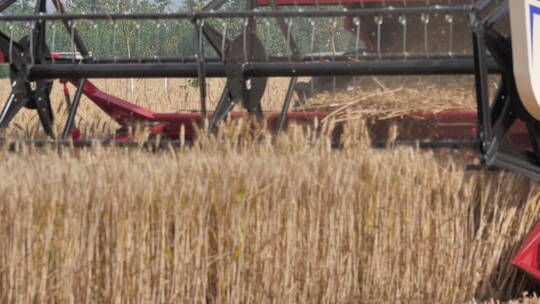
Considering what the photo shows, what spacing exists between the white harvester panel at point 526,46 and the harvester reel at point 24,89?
114 inches

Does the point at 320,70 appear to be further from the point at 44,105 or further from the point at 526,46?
the point at 44,105

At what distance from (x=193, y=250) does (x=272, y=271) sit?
361 millimetres

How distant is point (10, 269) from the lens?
3641 mm

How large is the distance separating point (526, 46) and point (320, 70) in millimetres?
1373

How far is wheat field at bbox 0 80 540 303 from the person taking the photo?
12.2ft

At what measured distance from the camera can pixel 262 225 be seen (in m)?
3.97

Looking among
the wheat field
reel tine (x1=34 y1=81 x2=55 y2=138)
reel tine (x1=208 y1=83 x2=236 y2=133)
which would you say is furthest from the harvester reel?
the wheat field

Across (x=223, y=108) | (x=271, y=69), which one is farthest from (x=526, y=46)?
(x=223, y=108)

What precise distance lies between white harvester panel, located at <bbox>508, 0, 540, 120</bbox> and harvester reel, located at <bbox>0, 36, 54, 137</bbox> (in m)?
2.89

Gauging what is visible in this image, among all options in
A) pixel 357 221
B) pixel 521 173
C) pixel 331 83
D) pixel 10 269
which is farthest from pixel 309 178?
pixel 331 83

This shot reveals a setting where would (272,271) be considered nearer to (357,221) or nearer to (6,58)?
(357,221)

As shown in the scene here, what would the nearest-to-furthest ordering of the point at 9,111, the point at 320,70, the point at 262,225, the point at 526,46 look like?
1. the point at 526,46
2. the point at 262,225
3. the point at 320,70
4. the point at 9,111

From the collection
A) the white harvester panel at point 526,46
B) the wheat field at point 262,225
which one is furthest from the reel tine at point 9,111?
the white harvester panel at point 526,46

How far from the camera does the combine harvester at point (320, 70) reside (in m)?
4.12
